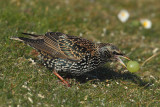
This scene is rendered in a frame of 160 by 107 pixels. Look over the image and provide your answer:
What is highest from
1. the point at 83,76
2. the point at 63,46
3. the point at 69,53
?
the point at 63,46

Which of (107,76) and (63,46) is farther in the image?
(107,76)

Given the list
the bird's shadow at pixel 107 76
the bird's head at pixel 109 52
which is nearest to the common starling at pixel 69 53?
the bird's head at pixel 109 52

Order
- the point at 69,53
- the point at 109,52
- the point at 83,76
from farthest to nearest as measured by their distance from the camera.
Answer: the point at 83,76 < the point at 109,52 < the point at 69,53

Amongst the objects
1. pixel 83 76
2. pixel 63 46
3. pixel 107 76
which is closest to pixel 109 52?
pixel 107 76

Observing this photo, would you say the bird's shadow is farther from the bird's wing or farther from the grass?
the bird's wing

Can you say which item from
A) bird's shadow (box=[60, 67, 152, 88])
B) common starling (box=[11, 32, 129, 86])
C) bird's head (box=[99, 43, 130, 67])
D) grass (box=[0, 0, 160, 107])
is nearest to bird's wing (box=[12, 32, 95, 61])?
common starling (box=[11, 32, 129, 86])

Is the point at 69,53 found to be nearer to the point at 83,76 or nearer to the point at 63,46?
the point at 63,46

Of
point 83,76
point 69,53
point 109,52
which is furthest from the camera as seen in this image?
point 83,76

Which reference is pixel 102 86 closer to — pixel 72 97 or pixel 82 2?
pixel 72 97
